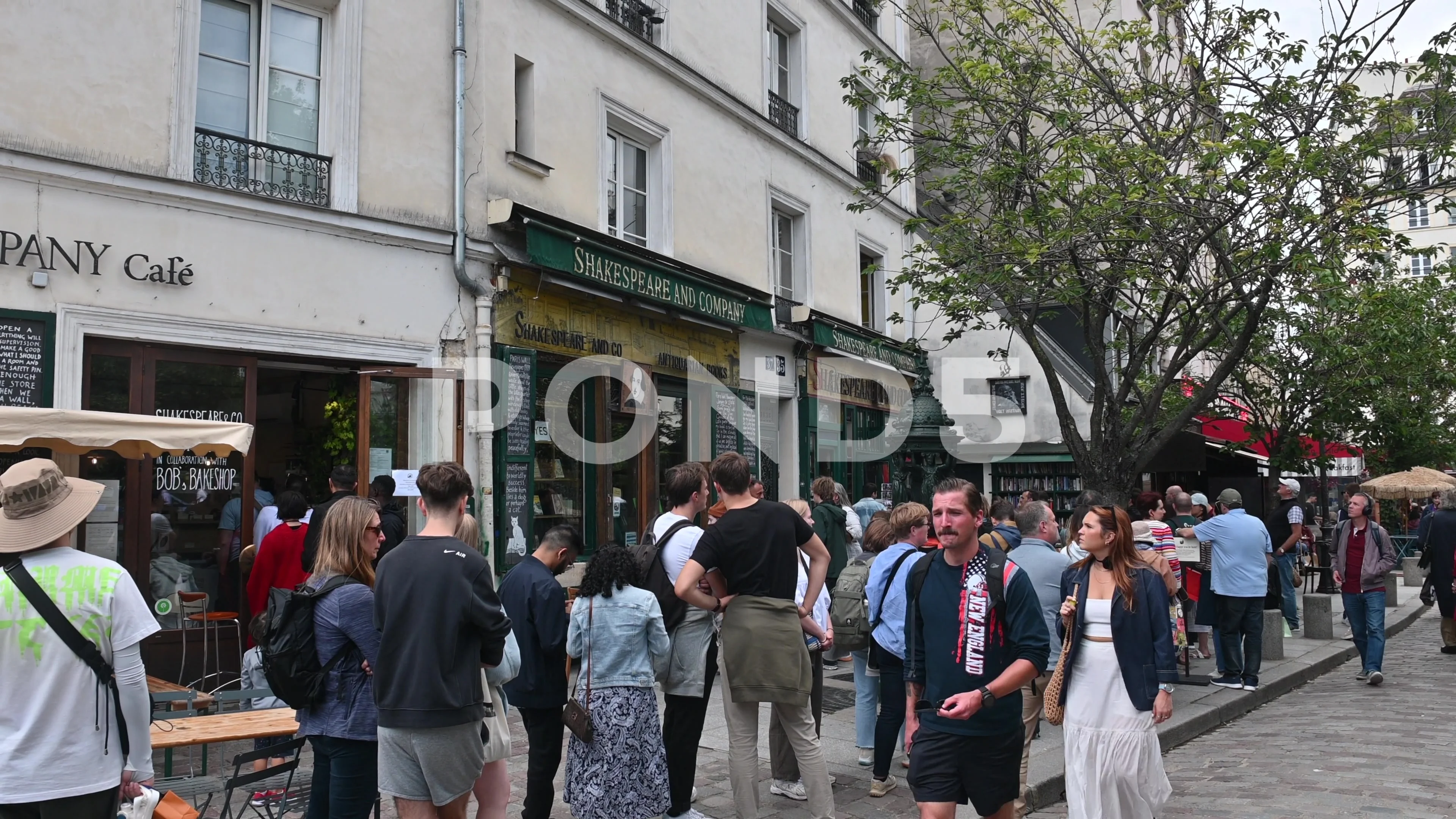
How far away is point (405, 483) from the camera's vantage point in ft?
32.5

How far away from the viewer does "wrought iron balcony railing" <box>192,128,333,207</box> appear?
8.81 m

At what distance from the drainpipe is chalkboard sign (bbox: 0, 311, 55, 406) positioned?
3.66 meters

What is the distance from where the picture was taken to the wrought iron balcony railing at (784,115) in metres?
16.4

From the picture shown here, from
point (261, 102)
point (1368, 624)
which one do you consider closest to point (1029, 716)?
point (1368, 624)

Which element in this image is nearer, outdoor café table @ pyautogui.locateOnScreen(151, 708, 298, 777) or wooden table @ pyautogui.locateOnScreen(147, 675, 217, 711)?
outdoor café table @ pyautogui.locateOnScreen(151, 708, 298, 777)

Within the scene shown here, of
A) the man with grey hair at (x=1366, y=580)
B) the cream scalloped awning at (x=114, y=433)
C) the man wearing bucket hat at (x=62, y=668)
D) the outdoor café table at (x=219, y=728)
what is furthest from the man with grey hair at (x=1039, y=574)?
the man with grey hair at (x=1366, y=580)

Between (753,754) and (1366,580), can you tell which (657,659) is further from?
(1366,580)

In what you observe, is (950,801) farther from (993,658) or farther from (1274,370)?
(1274,370)

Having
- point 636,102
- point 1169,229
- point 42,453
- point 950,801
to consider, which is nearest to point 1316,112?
point 1169,229

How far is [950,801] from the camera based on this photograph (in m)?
4.17

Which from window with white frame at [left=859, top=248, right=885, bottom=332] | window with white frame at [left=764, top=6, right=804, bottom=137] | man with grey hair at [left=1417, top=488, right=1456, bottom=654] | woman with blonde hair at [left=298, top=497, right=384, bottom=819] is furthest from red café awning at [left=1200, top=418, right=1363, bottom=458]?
woman with blonde hair at [left=298, top=497, right=384, bottom=819]

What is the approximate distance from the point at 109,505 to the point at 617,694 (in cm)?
531

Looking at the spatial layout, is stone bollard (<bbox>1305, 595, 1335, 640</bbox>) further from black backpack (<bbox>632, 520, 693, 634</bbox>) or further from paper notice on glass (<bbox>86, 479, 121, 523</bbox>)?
paper notice on glass (<bbox>86, 479, 121, 523</bbox>)

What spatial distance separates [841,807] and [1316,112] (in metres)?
7.90
